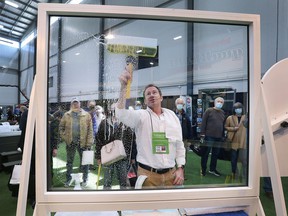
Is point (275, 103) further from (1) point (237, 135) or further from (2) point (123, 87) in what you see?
(2) point (123, 87)

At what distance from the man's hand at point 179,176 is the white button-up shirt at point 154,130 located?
0.03 meters

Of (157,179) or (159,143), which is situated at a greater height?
(159,143)

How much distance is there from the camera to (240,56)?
99cm

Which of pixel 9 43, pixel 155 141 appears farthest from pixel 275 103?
pixel 9 43

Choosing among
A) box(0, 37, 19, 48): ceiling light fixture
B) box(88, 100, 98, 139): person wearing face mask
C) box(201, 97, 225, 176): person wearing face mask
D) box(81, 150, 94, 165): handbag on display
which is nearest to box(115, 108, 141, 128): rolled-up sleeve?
box(88, 100, 98, 139): person wearing face mask

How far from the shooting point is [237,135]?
1038 millimetres

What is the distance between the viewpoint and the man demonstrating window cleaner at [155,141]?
980 millimetres

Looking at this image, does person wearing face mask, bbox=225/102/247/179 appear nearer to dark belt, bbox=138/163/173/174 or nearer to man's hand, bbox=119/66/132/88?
dark belt, bbox=138/163/173/174

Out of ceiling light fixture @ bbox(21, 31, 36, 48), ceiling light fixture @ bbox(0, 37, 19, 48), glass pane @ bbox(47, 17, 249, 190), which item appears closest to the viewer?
glass pane @ bbox(47, 17, 249, 190)

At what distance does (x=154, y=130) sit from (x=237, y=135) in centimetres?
42

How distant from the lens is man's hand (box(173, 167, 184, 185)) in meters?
0.97

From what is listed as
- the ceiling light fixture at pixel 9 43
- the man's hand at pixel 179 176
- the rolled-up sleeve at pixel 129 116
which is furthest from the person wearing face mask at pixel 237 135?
the ceiling light fixture at pixel 9 43

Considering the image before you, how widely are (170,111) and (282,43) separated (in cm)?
401

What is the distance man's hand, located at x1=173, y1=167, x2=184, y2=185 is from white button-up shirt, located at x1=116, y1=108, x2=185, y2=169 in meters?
0.03
